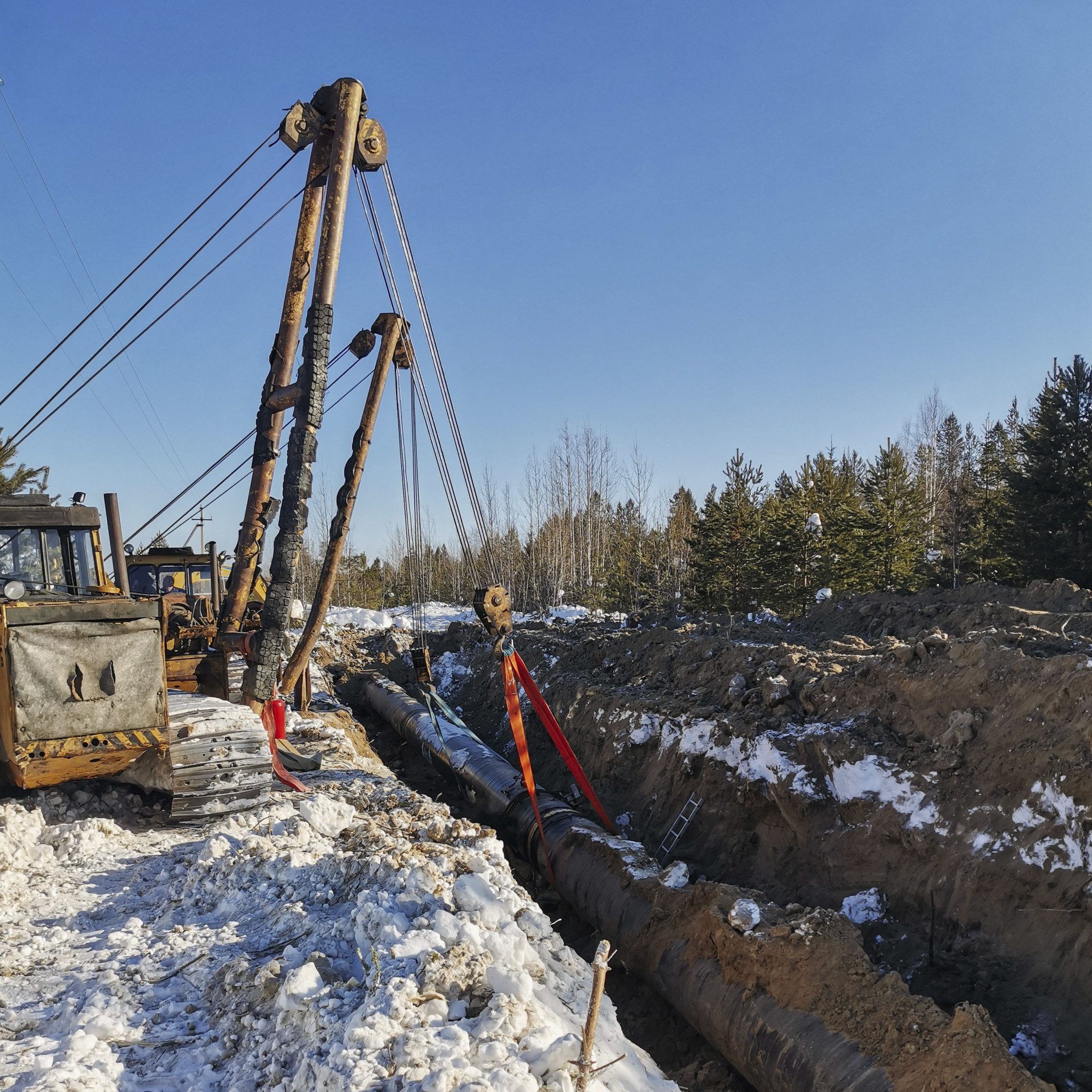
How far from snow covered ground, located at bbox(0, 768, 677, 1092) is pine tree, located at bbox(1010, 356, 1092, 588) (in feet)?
56.5

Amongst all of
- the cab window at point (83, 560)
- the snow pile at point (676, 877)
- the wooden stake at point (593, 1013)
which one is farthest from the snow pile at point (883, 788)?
the cab window at point (83, 560)

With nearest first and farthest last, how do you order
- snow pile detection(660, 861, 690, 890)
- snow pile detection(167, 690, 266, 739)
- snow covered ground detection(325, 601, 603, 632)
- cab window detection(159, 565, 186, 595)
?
snow pile detection(660, 861, 690, 890), snow pile detection(167, 690, 266, 739), cab window detection(159, 565, 186, 595), snow covered ground detection(325, 601, 603, 632)

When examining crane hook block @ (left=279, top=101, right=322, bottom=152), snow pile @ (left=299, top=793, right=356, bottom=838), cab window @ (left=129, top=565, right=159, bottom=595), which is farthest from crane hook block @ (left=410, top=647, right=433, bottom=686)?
crane hook block @ (left=279, top=101, right=322, bottom=152)

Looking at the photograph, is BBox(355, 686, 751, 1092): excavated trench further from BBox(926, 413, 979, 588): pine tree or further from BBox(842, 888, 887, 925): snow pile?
BBox(926, 413, 979, 588): pine tree

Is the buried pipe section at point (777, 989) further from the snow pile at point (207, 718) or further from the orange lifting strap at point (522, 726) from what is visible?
the snow pile at point (207, 718)

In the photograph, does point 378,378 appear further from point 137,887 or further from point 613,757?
point 137,887

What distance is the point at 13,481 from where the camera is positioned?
1897cm

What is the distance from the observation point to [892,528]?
22.4m

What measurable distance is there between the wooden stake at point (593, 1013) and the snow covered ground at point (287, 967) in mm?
146

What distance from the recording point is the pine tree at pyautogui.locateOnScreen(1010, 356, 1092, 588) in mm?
17047

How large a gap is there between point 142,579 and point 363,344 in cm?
622

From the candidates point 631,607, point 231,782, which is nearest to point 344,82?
point 231,782

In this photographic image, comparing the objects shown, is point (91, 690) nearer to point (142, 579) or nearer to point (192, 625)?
point (192, 625)

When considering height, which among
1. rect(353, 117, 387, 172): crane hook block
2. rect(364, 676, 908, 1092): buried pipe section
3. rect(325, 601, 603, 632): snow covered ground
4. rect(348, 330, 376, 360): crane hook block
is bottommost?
rect(364, 676, 908, 1092): buried pipe section
